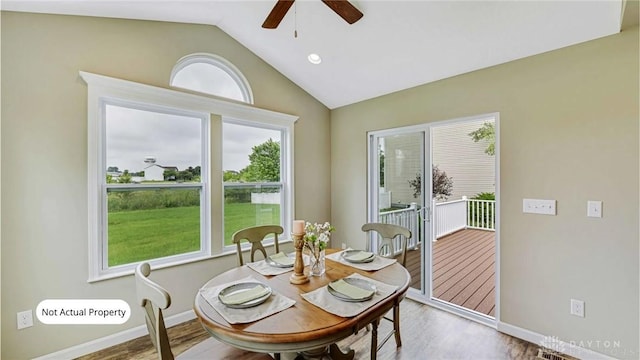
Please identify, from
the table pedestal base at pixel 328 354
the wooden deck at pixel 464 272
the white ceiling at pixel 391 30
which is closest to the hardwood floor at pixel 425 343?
the table pedestal base at pixel 328 354

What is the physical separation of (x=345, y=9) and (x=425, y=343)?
2.82 meters

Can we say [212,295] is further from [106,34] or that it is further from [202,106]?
[106,34]

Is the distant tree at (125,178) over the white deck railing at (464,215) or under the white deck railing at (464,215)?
over

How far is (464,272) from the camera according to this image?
3867 mm

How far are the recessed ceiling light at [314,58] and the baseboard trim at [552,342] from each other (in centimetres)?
335

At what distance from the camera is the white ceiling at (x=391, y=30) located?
6.66 feet

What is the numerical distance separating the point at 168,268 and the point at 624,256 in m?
3.85

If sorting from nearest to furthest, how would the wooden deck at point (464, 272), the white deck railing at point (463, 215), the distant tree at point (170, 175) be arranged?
the distant tree at point (170, 175)
the wooden deck at point (464, 272)
the white deck railing at point (463, 215)

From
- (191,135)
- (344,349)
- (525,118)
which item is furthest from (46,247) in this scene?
(525,118)

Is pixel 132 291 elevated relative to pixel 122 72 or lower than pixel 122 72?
lower

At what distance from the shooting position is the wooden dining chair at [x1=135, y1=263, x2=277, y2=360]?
1169 millimetres

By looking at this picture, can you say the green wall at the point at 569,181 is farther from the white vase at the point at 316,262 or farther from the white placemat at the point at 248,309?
the white placemat at the point at 248,309

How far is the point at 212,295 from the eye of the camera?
154 centimetres

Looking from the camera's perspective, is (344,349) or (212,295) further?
(344,349)
